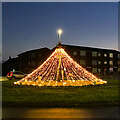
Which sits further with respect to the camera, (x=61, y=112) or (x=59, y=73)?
(x=59, y=73)

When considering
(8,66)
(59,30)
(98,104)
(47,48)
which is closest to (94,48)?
(47,48)

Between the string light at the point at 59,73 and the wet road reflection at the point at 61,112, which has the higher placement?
the string light at the point at 59,73

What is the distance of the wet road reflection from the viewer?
7.19m

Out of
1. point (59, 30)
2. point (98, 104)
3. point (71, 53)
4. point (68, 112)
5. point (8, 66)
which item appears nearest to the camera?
→ point (68, 112)

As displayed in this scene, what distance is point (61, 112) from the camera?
7.70 m

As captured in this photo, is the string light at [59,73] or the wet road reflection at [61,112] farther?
the string light at [59,73]

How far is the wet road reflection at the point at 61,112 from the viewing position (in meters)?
7.19

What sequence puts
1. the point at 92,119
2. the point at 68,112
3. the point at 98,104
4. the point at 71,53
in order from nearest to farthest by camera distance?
the point at 92,119 → the point at 68,112 → the point at 98,104 → the point at 71,53

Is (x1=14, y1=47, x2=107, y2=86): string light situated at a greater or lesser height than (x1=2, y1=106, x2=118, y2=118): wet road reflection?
greater

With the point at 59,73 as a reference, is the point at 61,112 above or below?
below

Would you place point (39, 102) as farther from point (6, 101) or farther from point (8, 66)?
point (8, 66)

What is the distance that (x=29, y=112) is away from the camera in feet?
25.3

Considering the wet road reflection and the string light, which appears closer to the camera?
the wet road reflection

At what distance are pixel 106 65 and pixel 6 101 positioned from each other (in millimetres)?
51842
